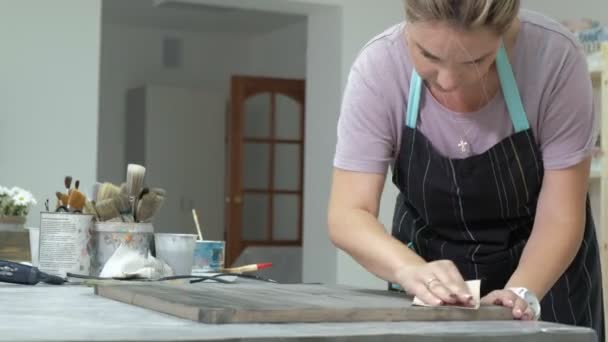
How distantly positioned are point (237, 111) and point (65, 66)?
293 centimetres

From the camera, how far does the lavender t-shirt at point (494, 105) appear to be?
1.70 m

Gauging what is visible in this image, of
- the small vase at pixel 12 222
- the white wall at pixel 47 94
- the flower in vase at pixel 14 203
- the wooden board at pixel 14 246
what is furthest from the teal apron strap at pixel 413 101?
the white wall at pixel 47 94

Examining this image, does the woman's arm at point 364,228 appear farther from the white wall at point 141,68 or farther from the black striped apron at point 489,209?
the white wall at point 141,68

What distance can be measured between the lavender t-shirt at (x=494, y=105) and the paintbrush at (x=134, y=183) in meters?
0.58

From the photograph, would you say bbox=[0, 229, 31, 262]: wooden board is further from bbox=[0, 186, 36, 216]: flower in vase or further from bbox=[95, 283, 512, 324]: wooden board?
bbox=[95, 283, 512, 324]: wooden board

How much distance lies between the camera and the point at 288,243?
29.4 ft

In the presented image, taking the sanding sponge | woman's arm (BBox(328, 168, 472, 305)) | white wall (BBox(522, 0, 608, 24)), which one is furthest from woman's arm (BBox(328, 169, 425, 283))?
white wall (BBox(522, 0, 608, 24))

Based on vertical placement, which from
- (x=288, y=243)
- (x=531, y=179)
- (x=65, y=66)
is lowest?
(x=288, y=243)

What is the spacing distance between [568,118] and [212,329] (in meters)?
0.91

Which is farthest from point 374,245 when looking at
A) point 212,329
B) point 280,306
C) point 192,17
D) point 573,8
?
point 192,17

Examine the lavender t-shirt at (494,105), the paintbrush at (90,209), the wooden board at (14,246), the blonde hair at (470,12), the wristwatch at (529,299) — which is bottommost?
the wooden board at (14,246)

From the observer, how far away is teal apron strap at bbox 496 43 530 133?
1697 millimetres

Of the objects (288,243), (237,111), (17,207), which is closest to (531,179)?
(17,207)

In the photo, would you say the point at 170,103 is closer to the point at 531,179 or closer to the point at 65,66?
the point at 65,66
